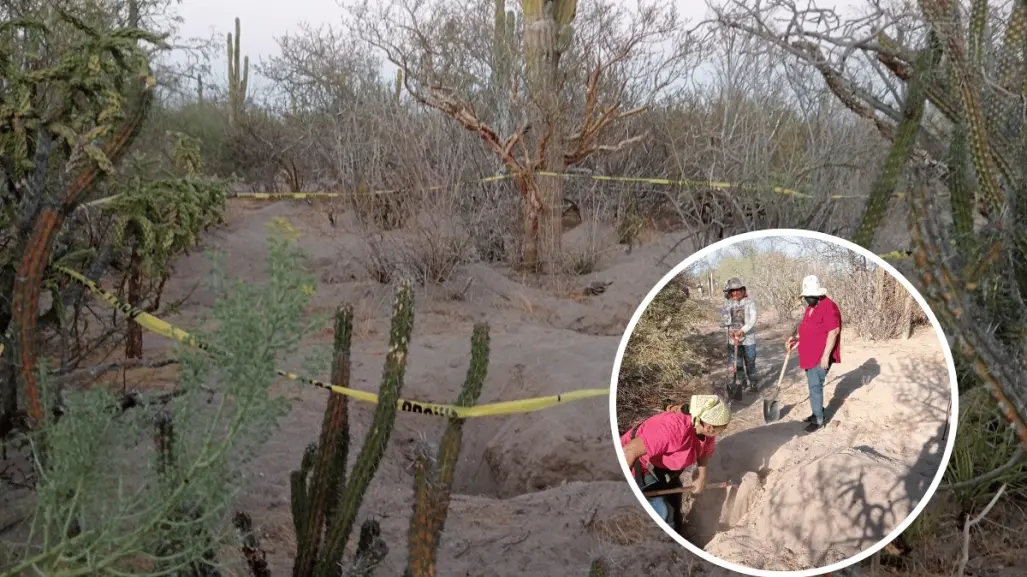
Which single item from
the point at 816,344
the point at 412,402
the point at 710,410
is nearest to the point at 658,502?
the point at 710,410

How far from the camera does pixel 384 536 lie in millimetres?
3703

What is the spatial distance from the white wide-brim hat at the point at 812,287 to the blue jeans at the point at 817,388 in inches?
6.3

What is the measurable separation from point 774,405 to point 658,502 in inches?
14.4

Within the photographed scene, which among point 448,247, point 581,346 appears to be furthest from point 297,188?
point 581,346

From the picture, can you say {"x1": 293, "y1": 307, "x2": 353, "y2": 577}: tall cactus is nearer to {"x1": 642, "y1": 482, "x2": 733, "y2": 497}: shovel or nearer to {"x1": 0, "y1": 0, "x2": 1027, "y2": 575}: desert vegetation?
{"x1": 0, "y1": 0, "x2": 1027, "y2": 575}: desert vegetation

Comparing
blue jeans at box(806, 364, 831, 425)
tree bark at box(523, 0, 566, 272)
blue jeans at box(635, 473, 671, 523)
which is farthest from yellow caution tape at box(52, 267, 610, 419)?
tree bark at box(523, 0, 566, 272)

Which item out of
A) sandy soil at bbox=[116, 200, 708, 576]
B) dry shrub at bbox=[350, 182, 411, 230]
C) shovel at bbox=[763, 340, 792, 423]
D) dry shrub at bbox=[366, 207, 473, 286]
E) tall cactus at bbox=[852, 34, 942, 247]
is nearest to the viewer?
shovel at bbox=[763, 340, 792, 423]

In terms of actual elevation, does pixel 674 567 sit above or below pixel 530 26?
below

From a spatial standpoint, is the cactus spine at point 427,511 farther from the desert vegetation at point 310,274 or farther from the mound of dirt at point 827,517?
the mound of dirt at point 827,517

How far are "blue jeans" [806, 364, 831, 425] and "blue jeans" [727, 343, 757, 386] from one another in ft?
0.38

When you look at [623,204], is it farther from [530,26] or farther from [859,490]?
[859,490]

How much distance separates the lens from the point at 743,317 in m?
1.83

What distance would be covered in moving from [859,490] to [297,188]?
14.9 m

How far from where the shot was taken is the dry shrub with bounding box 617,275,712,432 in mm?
1887
